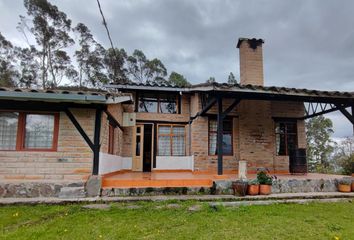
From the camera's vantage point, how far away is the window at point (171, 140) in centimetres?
1116

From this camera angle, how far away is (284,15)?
388 inches

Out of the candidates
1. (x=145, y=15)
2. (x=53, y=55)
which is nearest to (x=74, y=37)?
(x=53, y=55)

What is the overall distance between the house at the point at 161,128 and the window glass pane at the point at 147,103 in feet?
0.15

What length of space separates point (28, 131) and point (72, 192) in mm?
2001

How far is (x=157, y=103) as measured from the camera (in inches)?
452

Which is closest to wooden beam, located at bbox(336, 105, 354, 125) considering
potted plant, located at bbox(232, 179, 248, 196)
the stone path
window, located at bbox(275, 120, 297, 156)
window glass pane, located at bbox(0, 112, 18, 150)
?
window, located at bbox(275, 120, 297, 156)

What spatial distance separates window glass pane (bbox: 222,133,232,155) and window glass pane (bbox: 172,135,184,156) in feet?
6.35

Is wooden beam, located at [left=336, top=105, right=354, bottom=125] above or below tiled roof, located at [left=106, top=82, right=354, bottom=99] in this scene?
below

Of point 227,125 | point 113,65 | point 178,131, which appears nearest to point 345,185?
point 227,125

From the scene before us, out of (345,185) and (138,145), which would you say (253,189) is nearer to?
(345,185)

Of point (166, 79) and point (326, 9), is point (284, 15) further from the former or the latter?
point (166, 79)

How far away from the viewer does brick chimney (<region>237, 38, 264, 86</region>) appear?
35.7ft

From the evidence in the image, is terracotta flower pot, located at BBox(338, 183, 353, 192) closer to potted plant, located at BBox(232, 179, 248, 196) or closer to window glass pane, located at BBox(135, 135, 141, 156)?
potted plant, located at BBox(232, 179, 248, 196)

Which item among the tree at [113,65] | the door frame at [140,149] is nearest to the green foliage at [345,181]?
the door frame at [140,149]
